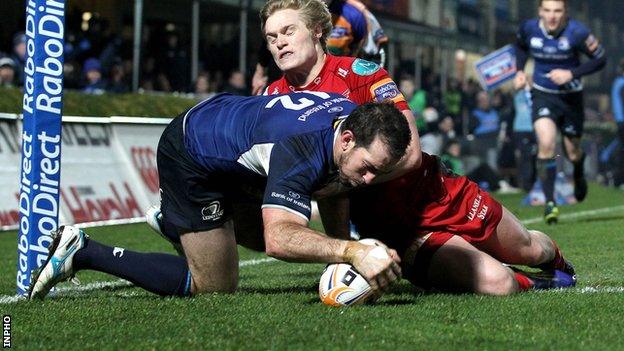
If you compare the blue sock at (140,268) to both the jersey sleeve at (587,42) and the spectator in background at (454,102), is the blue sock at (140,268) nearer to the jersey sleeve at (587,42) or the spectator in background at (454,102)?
the jersey sleeve at (587,42)

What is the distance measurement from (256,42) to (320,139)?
61.4 ft

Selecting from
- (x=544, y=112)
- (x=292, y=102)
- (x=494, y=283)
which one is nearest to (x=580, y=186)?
(x=544, y=112)

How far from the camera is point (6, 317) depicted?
549cm

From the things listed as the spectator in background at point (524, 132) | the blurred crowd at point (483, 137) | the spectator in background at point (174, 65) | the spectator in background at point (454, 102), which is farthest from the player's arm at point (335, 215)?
the spectator in background at point (454, 102)

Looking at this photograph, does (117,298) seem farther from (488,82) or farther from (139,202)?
(488,82)

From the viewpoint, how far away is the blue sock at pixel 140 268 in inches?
250

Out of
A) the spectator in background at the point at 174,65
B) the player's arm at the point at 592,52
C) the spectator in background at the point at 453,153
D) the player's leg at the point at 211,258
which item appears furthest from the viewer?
the spectator in background at the point at 453,153

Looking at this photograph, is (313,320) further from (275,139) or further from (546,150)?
(546,150)

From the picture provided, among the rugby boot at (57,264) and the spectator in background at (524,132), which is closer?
the rugby boot at (57,264)

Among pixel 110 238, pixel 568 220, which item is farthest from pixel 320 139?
pixel 568 220

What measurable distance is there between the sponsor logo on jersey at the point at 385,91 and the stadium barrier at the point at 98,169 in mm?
6320

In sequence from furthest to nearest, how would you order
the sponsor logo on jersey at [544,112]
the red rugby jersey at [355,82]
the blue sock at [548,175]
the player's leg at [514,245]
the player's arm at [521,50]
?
the player's arm at [521,50]
the sponsor logo on jersey at [544,112]
the blue sock at [548,175]
the red rugby jersey at [355,82]
the player's leg at [514,245]

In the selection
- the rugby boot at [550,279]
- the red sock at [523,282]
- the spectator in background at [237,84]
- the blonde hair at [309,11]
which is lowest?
the spectator in background at [237,84]

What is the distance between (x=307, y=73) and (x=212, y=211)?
1112mm
